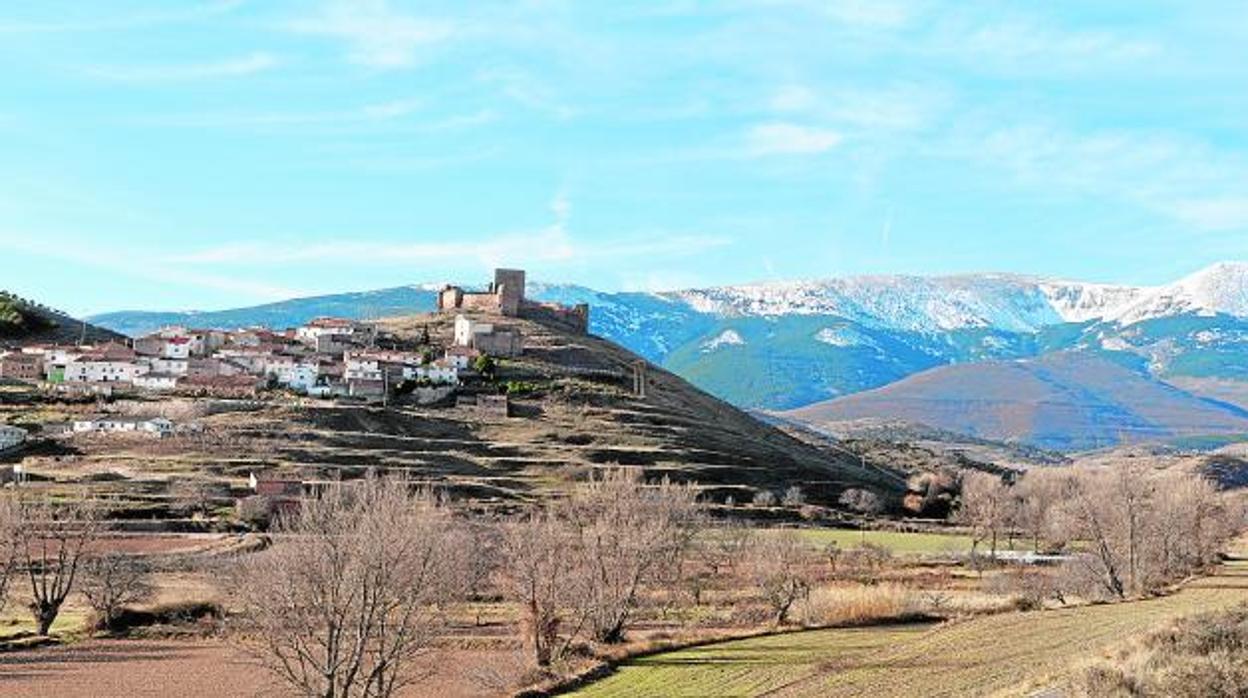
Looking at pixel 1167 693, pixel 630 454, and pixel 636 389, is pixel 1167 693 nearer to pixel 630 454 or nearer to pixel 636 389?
pixel 630 454

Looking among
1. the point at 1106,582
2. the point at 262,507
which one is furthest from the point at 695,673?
the point at 262,507

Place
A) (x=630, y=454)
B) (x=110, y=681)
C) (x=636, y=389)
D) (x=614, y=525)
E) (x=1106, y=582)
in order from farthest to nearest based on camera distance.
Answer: (x=636, y=389), (x=630, y=454), (x=1106, y=582), (x=614, y=525), (x=110, y=681)

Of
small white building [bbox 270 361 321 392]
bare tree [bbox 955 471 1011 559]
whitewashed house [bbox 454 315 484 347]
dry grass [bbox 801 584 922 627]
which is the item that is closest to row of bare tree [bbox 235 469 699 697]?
dry grass [bbox 801 584 922 627]

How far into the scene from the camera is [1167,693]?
26.8m

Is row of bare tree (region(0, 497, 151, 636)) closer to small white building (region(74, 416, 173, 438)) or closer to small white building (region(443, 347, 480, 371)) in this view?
small white building (region(74, 416, 173, 438))

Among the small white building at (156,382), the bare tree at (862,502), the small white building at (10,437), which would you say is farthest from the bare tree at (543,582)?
the small white building at (156,382)

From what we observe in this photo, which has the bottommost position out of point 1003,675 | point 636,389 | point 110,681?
point 110,681

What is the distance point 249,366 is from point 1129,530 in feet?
353

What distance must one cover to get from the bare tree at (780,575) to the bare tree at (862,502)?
52.3 m

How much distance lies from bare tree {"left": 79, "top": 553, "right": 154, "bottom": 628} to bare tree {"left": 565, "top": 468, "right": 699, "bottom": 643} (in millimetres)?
20587

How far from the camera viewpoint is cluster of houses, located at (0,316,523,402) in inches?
5679

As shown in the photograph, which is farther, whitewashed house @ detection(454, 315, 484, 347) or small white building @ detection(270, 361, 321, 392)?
whitewashed house @ detection(454, 315, 484, 347)

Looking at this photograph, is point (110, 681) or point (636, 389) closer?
point (110, 681)

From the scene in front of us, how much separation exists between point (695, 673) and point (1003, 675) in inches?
472
